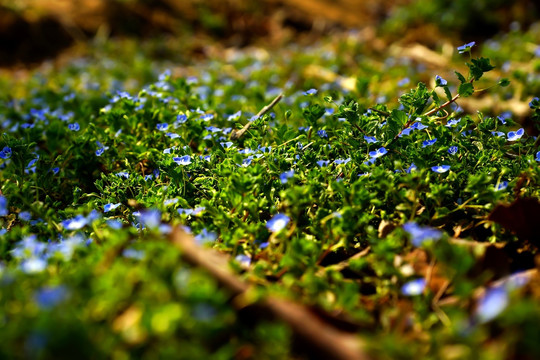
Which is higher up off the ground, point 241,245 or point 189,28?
point 241,245

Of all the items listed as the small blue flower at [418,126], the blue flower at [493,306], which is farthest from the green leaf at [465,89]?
the blue flower at [493,306]

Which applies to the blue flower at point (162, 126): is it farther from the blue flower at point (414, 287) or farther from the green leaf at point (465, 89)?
the blue flower at point (414, 287)

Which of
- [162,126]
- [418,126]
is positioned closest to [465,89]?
[418,126]

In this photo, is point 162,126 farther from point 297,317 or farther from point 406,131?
point 297,317

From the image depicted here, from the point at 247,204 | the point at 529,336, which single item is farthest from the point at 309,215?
the point at 529,336

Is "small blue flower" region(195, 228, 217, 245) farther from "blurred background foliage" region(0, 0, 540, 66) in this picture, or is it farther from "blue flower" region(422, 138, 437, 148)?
"blurred background foliage" region(0, 0, 540, 66)

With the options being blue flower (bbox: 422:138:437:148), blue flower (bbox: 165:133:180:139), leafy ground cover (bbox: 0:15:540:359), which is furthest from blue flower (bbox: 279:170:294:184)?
blue flower (bbox: 165:133:180:139)

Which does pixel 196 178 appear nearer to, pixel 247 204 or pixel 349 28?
pixel 247 204
